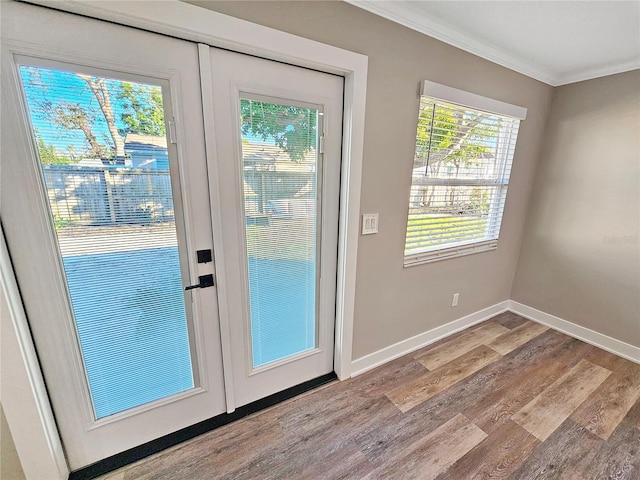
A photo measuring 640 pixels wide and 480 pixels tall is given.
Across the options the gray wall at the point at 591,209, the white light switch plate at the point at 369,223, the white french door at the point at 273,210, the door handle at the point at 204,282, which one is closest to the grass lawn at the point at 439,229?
the white light switch plate at the point at 369,223

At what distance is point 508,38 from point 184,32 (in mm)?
2017

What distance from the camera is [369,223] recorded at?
1756mm

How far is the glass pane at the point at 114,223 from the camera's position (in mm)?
1034

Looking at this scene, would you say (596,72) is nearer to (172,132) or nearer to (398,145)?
(398,145)

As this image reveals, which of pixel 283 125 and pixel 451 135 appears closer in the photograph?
pixel 283 125

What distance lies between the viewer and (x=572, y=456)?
4.71 ft

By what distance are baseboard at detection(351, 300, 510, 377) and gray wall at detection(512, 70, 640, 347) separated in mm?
587

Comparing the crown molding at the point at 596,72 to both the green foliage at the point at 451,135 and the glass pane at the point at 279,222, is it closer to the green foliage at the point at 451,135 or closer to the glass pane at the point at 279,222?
the green foliage at the point at 451,135

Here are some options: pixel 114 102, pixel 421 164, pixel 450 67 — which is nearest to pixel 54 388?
pixel 114 102

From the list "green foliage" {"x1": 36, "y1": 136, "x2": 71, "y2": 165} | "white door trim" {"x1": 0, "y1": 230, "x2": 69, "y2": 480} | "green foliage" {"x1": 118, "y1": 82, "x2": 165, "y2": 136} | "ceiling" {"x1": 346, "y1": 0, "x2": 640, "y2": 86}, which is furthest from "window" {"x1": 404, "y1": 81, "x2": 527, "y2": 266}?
"white door trim" {"x1": 0, "y1": 230, "x2": 69, "y2": 480}

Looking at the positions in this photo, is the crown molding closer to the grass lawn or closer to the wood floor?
the grass lawn

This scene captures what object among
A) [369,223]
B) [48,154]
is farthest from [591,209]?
[48,154]

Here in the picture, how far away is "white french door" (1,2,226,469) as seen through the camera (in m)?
0.98

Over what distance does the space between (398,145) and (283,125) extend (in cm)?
78
